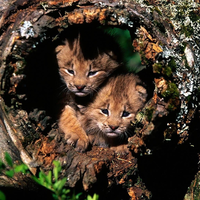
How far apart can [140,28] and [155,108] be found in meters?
0.68

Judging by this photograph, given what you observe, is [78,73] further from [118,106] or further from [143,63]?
[143,63]

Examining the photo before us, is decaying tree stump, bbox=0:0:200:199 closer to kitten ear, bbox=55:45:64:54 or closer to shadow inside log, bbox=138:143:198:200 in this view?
shadow inside log, bbox=138:143:198:200

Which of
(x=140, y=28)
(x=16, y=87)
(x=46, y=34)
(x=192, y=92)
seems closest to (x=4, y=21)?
(x=46, y=34)

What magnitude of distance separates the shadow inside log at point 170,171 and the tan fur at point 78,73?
731 millimetres

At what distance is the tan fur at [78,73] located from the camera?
3369 mm

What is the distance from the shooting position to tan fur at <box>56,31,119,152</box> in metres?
3.37

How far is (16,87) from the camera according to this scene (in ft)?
8.90

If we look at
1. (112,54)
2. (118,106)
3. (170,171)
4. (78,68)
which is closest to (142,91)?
(118,106)

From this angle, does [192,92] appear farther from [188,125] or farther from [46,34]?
[46,34]

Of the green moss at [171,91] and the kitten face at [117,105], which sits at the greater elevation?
the green moss at [171,91]

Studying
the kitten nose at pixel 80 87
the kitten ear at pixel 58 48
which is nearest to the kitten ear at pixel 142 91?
the kitten nose at pixel 80 87

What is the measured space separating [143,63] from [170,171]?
1231mm

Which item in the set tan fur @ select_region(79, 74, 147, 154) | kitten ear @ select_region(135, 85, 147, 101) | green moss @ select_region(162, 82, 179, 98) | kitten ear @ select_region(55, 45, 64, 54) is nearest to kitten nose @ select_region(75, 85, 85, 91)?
tan fur @ select_region(79, 74, 147, 154)

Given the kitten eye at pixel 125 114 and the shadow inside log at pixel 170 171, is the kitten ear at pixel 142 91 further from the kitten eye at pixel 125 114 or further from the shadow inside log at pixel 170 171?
the shadow inside log at pixel 170 171
